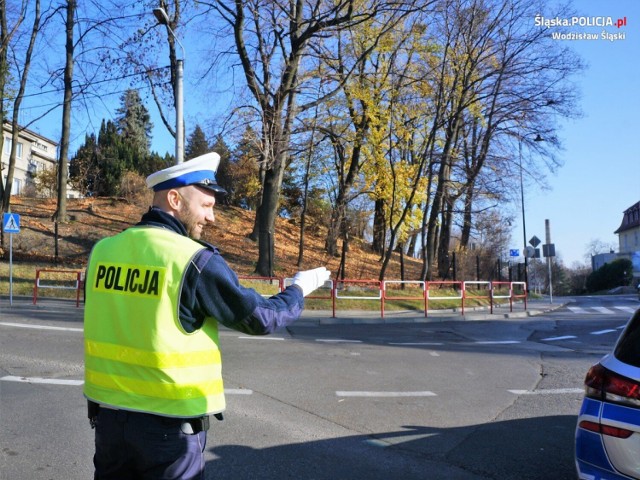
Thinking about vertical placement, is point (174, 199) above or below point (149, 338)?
above

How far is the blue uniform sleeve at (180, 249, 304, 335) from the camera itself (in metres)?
2.08

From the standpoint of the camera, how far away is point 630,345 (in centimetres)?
333

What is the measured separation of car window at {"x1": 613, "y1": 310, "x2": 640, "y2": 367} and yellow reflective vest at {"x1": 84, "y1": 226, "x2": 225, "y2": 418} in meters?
2.40

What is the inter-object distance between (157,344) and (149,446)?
362 millimetres

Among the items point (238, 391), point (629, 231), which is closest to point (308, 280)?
point (238, 391)

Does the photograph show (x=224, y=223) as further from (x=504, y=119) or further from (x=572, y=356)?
(x=572, y=356)

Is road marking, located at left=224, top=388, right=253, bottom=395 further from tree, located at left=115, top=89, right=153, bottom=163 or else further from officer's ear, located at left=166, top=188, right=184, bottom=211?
tree, located at left=115, top=89, right=153, bottom=163

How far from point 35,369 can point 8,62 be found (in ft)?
71.3

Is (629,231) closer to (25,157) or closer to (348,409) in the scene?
(25,157)

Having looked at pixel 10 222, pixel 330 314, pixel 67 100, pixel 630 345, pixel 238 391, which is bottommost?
pixel 238 391

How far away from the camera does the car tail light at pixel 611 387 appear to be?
3.07 meters

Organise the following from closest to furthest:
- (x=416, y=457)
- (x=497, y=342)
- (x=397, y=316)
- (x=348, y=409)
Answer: (x=416, y=457) < (x=348, y=409) < (x=497, y=342) < (x=397, y=316)

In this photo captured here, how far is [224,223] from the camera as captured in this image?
3281cm

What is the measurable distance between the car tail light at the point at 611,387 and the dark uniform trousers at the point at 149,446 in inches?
90.9
